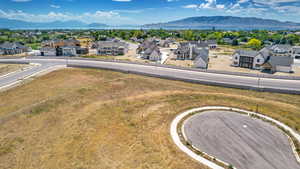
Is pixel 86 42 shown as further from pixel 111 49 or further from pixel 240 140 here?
pixel 240 140

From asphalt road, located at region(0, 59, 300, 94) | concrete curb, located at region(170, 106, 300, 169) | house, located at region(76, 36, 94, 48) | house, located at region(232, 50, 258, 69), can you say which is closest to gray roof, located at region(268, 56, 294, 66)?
house, located at region(232, 50, 258, 69)

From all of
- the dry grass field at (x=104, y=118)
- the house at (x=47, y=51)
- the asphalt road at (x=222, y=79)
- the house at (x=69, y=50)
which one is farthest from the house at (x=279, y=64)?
the house at (x=47, y=51)

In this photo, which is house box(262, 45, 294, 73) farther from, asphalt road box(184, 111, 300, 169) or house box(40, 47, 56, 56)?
house box(40, 47, 56, 56)

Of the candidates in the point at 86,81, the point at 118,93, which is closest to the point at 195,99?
the point at 118,93

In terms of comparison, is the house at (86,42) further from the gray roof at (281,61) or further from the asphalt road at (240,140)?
the asphalt road at (240,140)

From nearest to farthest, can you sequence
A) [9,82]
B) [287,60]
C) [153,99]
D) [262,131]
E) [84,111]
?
[262,131] → [84,111] → [153,99] → [9,82] → [287,60]

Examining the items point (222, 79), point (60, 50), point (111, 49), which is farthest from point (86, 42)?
point (222, 79)

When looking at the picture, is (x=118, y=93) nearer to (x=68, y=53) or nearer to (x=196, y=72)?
(x=196, y=72)
